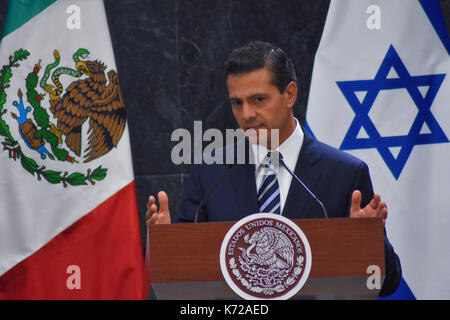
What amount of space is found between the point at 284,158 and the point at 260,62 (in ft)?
1.23

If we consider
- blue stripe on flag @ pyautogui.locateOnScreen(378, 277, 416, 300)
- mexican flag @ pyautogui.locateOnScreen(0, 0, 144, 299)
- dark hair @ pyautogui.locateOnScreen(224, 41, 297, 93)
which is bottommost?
blue stripe on flag @ pyautogui.locateOnScreen(378, 277, 416, 300)

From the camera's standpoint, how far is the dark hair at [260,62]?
7.63 ft

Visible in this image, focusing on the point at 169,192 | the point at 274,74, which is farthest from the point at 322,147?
the point at 169,192

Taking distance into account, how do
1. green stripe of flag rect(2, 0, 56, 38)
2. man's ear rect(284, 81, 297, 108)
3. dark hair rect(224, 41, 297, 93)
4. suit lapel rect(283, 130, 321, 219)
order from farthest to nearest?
1. green stripe of flag rect(2, 0, 56, 38)
2. man's ear rect(284, 81, 297, 108)
3. dark hair rect(224, 41, 297, 93)
4. suit lapel rect(283, 130, 321, 219)

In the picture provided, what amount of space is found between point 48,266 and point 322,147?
204cm

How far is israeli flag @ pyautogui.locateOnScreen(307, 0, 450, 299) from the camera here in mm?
3725

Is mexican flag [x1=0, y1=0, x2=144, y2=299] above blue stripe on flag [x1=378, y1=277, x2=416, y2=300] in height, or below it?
above

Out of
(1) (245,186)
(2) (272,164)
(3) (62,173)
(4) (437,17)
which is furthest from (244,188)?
(4) (437,17)

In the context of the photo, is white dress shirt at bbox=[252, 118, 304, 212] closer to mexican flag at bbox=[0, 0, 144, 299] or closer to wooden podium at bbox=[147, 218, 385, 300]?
wooden podium at bbox=[147, 218, 385, 300]

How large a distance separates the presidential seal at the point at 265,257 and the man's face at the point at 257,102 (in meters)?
0.62

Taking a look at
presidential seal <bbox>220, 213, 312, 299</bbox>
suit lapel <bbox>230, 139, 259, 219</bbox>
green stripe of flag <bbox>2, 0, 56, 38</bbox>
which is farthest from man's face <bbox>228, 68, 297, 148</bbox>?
green stripe of flag <bbox>2, 0, 56, 38</bbox>

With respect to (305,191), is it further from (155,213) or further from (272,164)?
(155,213)

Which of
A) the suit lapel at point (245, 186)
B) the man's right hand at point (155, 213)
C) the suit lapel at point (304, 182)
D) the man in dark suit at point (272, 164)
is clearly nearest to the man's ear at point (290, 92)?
the man in dark suit at point (272, 164)

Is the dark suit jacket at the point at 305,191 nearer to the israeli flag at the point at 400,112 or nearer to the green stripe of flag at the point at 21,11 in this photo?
the israeli flag at the point at 400,112
